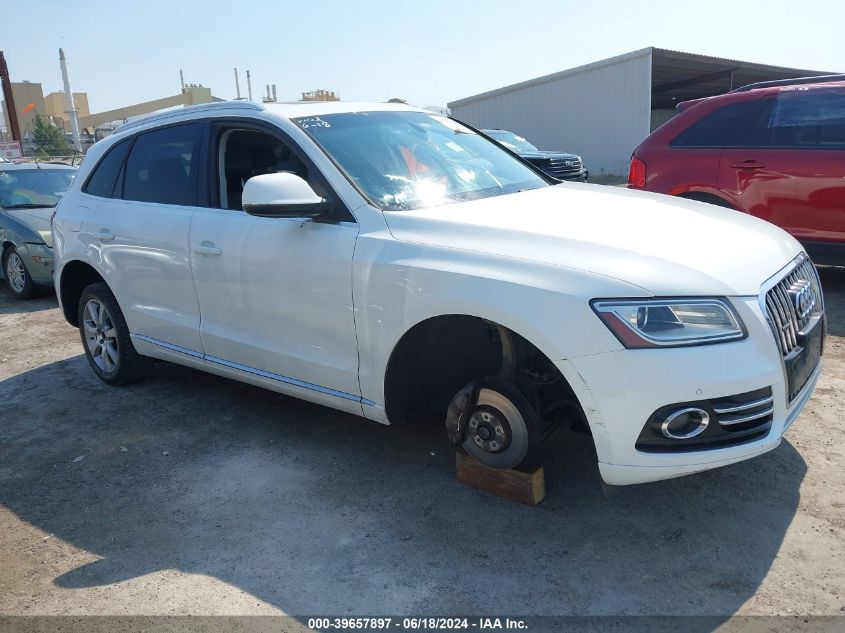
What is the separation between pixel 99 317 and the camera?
16.8 feet

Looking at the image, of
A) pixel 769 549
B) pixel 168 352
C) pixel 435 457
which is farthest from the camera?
pixel 168 352

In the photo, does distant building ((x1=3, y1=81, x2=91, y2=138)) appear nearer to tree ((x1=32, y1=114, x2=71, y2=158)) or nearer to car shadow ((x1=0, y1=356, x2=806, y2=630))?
tree ((x1=32, y1=114, x2=71, y2=158))

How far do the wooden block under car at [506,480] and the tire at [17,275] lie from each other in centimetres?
711

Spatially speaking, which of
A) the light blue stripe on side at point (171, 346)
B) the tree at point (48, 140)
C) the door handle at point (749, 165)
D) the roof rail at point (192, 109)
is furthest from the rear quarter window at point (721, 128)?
the tree at point (48, 140)

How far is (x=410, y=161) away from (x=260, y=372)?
54.9 inches

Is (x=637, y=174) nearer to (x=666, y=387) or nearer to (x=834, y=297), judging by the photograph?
→ (x=834, y=297)

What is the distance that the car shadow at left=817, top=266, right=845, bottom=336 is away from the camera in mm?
5324

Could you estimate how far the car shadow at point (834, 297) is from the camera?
17.5 feet

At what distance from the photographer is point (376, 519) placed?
3184 millimetres

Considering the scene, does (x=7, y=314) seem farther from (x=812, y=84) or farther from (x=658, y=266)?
(x=812, y=84)

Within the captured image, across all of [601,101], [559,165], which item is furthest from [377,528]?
[601,101]

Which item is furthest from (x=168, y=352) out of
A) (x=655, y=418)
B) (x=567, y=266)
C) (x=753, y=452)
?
(x=753, y=452)

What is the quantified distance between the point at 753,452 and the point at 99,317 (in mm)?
4365

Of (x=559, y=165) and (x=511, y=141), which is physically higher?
(x=511, y=141)
